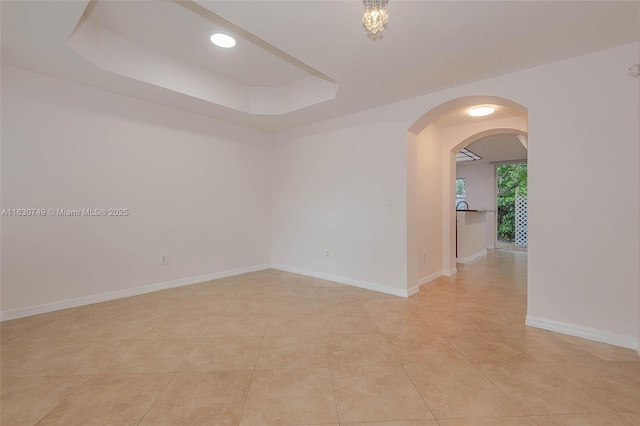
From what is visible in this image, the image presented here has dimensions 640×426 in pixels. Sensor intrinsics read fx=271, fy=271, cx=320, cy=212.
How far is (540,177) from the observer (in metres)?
2.57

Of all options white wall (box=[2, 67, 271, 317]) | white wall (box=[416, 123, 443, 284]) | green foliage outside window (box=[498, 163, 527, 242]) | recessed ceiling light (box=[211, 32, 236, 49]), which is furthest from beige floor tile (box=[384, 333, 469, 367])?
green foliage outside window (box=[498, 163, 527, 242])

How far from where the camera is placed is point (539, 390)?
5.48 feet

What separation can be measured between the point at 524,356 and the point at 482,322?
63 cm

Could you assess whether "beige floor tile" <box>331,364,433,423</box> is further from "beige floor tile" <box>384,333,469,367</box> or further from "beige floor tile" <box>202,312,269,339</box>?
"beige floor tile" <box>202,312,269,339</box>

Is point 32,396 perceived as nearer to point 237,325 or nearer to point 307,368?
→ point 237,325

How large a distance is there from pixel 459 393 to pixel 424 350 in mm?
507

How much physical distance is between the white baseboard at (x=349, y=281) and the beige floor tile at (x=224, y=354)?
185 cm

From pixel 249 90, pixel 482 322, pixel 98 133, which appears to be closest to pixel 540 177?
pixel 482 322

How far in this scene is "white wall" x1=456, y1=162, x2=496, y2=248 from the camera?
8.02m

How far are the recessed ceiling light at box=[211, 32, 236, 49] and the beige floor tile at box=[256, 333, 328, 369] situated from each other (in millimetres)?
2880

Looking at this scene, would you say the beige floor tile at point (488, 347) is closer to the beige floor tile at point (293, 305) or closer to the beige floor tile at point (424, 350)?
the beige floor tile at point (424, 350)

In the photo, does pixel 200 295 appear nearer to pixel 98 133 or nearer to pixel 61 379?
pixel 61 379

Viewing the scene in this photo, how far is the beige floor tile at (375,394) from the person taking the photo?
1.47m

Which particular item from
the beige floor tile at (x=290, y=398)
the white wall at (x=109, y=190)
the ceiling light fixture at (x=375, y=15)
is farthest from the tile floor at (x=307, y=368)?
the ceiling light fixture at (x=375, y=15)
